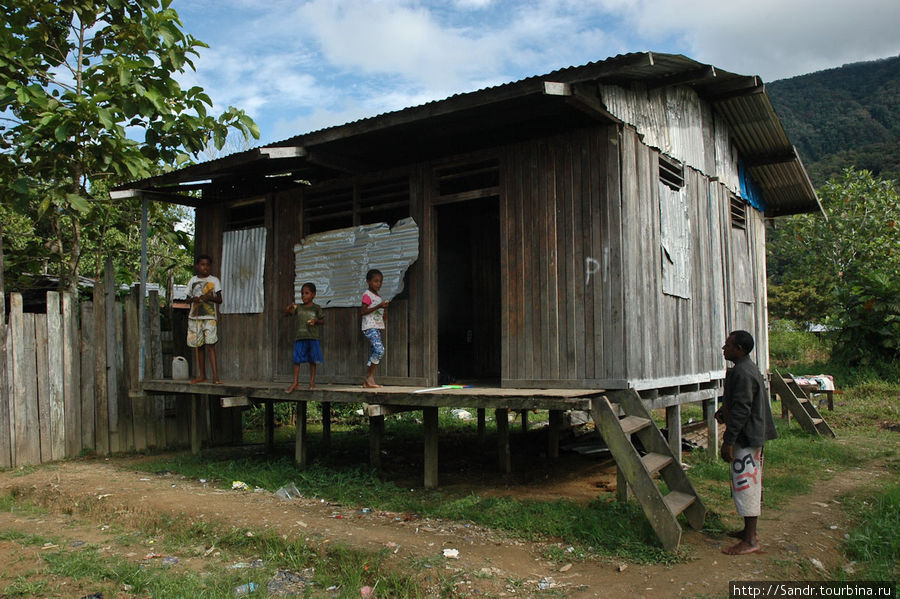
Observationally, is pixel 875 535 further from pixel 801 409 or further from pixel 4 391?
pixel 4 391

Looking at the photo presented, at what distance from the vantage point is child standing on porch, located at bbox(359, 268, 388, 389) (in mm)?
8133

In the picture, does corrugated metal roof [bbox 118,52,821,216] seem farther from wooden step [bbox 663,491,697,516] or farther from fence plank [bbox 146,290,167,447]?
wooden step [bbox 663,491,697,516]

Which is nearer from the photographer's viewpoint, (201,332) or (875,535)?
(875,535)

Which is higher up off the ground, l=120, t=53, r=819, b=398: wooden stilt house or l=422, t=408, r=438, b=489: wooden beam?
l=120, t=53, r=819, b=398: wooden stilt house

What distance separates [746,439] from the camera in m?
5.65

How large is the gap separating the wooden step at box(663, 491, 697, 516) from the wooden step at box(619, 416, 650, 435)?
63cm

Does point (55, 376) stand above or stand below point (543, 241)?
below

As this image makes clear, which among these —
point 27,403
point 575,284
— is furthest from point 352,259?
point 27,403

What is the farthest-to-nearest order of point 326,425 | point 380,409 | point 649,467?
point 326,425
point 380,409
point 649,467

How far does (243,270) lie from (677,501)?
686 cm

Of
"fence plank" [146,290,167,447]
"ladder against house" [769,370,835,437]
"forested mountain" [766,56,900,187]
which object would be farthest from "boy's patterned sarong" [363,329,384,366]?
"forested mountain" [766,56,900,187]

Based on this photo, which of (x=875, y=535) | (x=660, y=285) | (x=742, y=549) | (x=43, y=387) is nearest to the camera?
(x=742, y=549)

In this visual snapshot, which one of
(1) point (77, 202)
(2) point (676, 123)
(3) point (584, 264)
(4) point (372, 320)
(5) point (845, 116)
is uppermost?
(5) point (845, 116)

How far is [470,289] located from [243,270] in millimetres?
3810
